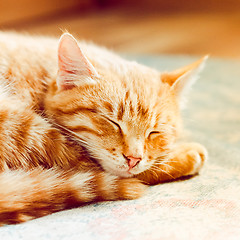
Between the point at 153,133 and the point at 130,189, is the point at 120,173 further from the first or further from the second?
the point at 153,133

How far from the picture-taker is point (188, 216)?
106 cm

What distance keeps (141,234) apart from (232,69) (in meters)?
2.19

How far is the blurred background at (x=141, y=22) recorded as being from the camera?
3.88 meters

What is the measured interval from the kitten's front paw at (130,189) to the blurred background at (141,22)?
254cm

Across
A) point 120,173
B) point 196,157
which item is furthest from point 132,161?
point 196,157

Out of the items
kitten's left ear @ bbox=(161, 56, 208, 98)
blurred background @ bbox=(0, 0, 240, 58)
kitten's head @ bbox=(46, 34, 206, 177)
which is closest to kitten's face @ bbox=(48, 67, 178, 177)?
kitten's head @ bbox=(46, 34, 206, 177)

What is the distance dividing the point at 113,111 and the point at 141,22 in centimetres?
392

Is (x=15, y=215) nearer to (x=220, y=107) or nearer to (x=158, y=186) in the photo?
(x=158, y=186)

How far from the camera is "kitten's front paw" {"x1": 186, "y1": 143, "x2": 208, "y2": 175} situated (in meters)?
1.34

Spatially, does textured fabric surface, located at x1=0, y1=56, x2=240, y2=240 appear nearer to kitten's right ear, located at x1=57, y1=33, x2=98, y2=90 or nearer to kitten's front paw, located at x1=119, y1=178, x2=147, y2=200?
kitten's front paw, located at x1=119, y1=178, x2=147, y2=200

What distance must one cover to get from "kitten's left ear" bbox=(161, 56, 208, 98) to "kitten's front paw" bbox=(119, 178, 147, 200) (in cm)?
43

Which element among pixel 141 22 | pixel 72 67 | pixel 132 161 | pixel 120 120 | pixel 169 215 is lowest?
pixel 169 215

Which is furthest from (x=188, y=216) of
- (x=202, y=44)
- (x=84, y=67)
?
(x=202, y=44)

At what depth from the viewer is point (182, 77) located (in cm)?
143
